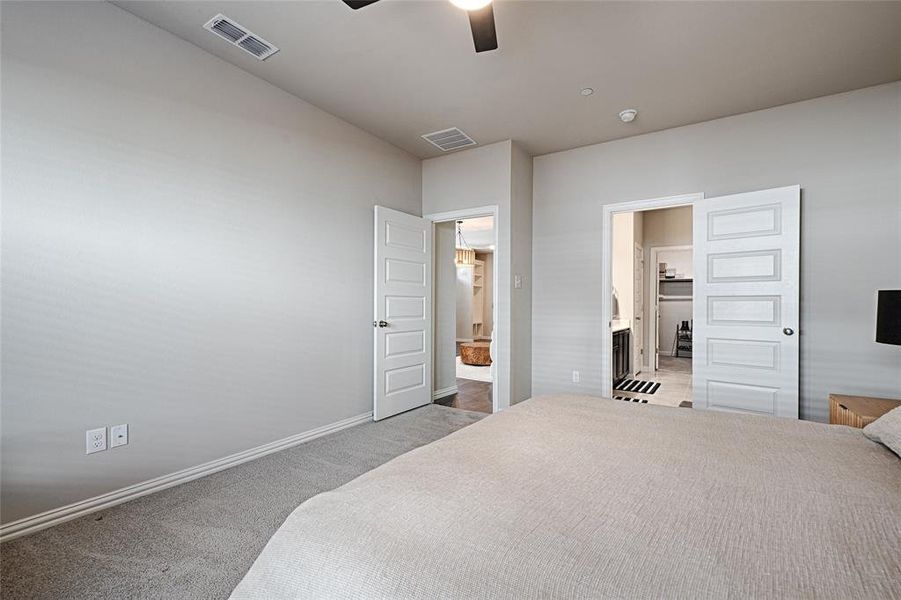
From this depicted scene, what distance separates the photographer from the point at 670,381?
5.74 meters

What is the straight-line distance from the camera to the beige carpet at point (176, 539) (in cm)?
161

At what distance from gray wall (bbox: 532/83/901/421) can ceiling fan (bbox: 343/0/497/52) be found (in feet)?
8.38

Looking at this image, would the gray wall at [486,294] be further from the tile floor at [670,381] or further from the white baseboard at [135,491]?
the white baseboard at [135,491]

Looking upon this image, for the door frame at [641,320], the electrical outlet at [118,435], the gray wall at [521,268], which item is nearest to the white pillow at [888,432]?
the gray wall at [521,268]

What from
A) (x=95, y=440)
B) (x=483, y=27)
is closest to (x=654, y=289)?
(x=483, y=27)

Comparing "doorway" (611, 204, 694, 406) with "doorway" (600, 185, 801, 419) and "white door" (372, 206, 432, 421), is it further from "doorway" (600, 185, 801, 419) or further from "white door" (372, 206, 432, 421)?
"white door" (372, 206, 432, 421)

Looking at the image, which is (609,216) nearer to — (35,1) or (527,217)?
(527,217)

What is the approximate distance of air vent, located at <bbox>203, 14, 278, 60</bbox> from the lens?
2.37 m

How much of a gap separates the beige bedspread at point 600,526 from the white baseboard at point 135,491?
1893 mm

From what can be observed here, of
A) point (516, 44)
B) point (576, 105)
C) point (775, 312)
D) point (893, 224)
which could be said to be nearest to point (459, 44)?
point (516, 44)

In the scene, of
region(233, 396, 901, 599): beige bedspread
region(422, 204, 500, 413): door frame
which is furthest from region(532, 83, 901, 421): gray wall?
region(233, 396, 901, 599): beige bedspread

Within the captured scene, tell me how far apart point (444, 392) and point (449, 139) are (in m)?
2.75

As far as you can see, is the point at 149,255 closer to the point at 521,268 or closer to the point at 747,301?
the point at 521,268

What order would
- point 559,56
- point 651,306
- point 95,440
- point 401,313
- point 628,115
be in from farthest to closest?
point 651,306 < point 401,313 < point 628,115 < point 559,56 < point 95,440
